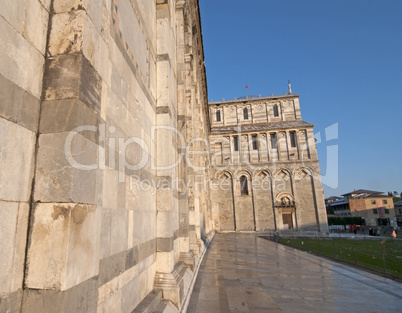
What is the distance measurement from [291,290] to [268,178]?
27.9 metres

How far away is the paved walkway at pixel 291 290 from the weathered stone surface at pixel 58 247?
3.60 meters

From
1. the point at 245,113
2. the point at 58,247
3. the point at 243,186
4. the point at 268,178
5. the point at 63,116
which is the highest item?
the point at 245,113

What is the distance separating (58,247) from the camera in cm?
148

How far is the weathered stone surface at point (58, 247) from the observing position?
4.78 ft

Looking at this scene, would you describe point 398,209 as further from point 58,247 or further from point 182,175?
point 58,247

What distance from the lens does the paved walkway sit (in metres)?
4.74

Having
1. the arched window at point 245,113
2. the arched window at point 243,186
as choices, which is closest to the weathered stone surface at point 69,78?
the arched window at point 243,186

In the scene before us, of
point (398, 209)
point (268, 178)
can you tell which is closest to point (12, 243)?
point (268, 178)

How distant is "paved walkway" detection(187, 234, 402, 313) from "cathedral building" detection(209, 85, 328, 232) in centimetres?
2376

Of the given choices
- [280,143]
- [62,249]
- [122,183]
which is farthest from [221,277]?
[280,143]

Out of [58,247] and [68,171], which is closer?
[58,247]

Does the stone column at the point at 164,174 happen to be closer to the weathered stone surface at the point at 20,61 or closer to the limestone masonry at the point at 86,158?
the limestone masonry at the point at 86,158

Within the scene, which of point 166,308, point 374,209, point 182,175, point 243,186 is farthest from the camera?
point 374,209

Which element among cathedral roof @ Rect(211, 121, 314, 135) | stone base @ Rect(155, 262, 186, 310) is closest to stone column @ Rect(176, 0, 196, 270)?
stone base @ Rect(155, 262, 186, 310)
